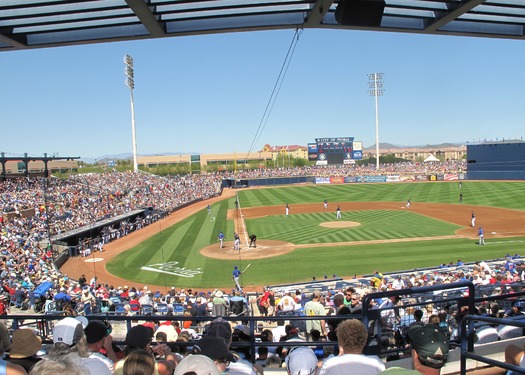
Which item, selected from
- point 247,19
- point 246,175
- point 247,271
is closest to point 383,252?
point 247,271

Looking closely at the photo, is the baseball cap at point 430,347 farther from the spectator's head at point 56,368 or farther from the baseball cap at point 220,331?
the spectator's head at point 56,368

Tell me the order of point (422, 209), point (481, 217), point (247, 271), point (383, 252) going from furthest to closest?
point (422, 209) → point (481, 217) → point (383, 252) → point (247, 271)

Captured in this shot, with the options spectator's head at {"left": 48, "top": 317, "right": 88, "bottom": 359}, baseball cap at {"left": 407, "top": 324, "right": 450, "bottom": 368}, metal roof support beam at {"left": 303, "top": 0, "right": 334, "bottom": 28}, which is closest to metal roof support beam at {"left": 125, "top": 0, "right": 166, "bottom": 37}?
metal roof support beam at {"left": 303, "top": 0, "right": 334, "bottom": 28}

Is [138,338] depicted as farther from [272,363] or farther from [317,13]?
[317,13]

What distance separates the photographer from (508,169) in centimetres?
7069

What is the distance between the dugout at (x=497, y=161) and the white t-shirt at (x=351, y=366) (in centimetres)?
7589

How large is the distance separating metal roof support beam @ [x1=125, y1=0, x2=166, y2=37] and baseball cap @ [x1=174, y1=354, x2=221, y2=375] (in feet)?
10.6

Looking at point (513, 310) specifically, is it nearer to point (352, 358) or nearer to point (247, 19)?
point (352, 358)

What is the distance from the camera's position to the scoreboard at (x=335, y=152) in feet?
327

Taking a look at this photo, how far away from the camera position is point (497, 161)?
237 ft

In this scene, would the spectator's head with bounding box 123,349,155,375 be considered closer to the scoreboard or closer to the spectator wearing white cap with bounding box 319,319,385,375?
the spectator wearing white cap with bounding box 319,319,385,375

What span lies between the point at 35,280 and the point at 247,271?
9744mm

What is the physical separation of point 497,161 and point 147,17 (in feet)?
261

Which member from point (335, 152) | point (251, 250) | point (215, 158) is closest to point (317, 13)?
point (251, 250)
